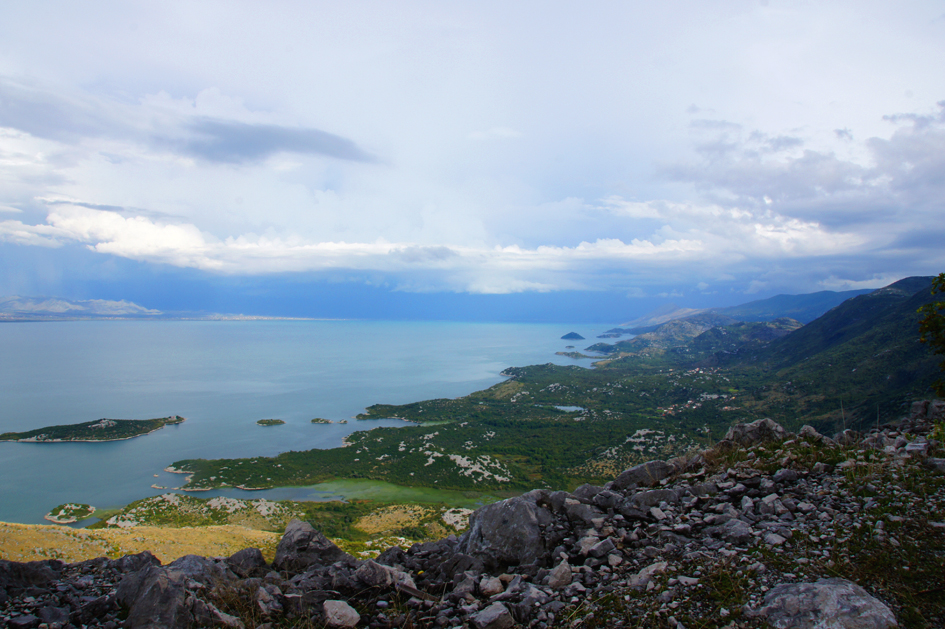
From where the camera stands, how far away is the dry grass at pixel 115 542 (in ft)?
55.8

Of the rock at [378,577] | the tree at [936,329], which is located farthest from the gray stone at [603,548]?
the tree at [936,329]

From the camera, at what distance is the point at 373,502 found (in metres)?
57.1

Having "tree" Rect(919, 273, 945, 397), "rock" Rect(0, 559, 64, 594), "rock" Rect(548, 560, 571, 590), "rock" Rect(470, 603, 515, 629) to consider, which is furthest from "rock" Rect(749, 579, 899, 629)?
"tree" Rect(919, 273, 945, 397)

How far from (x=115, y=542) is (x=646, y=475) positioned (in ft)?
88.1

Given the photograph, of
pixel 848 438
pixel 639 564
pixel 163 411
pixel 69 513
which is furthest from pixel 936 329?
pixel 163 411

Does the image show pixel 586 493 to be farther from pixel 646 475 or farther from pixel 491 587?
pixel 491 587

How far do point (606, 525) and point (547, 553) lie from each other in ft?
4.09

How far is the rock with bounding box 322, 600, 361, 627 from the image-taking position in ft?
19.6

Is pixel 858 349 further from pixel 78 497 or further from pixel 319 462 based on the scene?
pixel 78 497

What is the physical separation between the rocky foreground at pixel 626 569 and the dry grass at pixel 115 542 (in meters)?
14.0

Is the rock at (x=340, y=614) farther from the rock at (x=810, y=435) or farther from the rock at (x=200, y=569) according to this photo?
the rock at (x=810, y=435)

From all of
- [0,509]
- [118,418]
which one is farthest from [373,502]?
[118,418]

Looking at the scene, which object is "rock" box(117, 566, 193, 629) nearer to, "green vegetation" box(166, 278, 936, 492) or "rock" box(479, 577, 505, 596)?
"rock" box(479, 577, 505, 596)

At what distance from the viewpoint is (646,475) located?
10.2 metres
